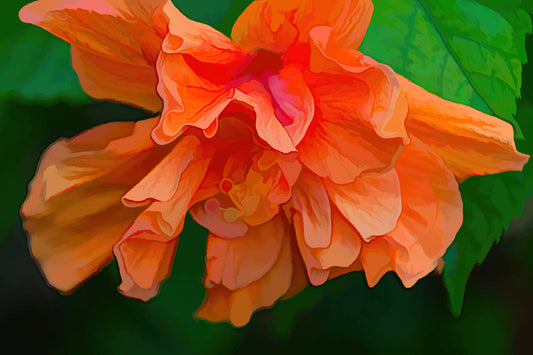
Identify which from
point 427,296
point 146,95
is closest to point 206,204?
point 146,95

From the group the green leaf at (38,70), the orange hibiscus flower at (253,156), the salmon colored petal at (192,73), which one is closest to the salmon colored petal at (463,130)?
the orange hibiscus flower at (253,156)

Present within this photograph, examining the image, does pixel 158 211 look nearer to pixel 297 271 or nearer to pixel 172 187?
pixel 172 187

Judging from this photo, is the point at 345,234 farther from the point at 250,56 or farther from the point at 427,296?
the point at 427,296

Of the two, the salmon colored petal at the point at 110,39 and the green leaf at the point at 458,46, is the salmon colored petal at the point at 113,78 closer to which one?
the salmon colored petal at the point at 110,39

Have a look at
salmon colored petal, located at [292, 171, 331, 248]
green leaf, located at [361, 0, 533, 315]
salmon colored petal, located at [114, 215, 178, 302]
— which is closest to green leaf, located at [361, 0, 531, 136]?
green leaf, located at [361, 0, 533, 315]

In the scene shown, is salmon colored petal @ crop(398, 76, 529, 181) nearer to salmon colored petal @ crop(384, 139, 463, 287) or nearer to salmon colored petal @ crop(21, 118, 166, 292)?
salmon colored petal @ crop(384, 139, 463, 287)
